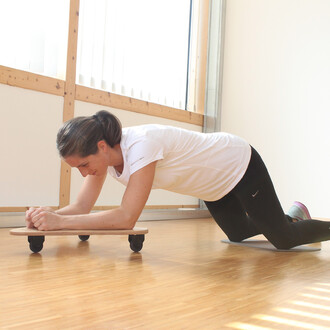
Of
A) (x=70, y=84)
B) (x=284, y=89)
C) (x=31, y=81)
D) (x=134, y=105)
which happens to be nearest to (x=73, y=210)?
(x=31, y=81)

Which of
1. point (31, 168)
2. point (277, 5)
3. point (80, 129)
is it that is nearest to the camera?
point (80, 129)

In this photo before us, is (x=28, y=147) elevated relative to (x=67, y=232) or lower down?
elevated

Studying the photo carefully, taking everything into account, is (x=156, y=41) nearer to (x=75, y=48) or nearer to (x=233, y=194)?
(x=75, y=48)

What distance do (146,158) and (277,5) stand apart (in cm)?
404

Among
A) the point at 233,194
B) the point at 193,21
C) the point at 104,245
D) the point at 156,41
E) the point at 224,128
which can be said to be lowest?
the point at 104,245

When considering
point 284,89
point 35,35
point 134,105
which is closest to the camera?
point 35,35

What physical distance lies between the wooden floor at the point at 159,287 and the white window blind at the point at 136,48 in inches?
83.5

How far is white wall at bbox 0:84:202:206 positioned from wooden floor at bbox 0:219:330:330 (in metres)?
0.94

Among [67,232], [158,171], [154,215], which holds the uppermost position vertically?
[158,171]

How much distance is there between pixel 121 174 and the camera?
7.03 ft

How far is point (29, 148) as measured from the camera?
11.9 ft

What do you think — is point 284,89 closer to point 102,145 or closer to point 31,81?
point 31,81

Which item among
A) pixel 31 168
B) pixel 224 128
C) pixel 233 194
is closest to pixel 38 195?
pixel 31 168

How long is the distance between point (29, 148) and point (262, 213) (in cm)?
199
